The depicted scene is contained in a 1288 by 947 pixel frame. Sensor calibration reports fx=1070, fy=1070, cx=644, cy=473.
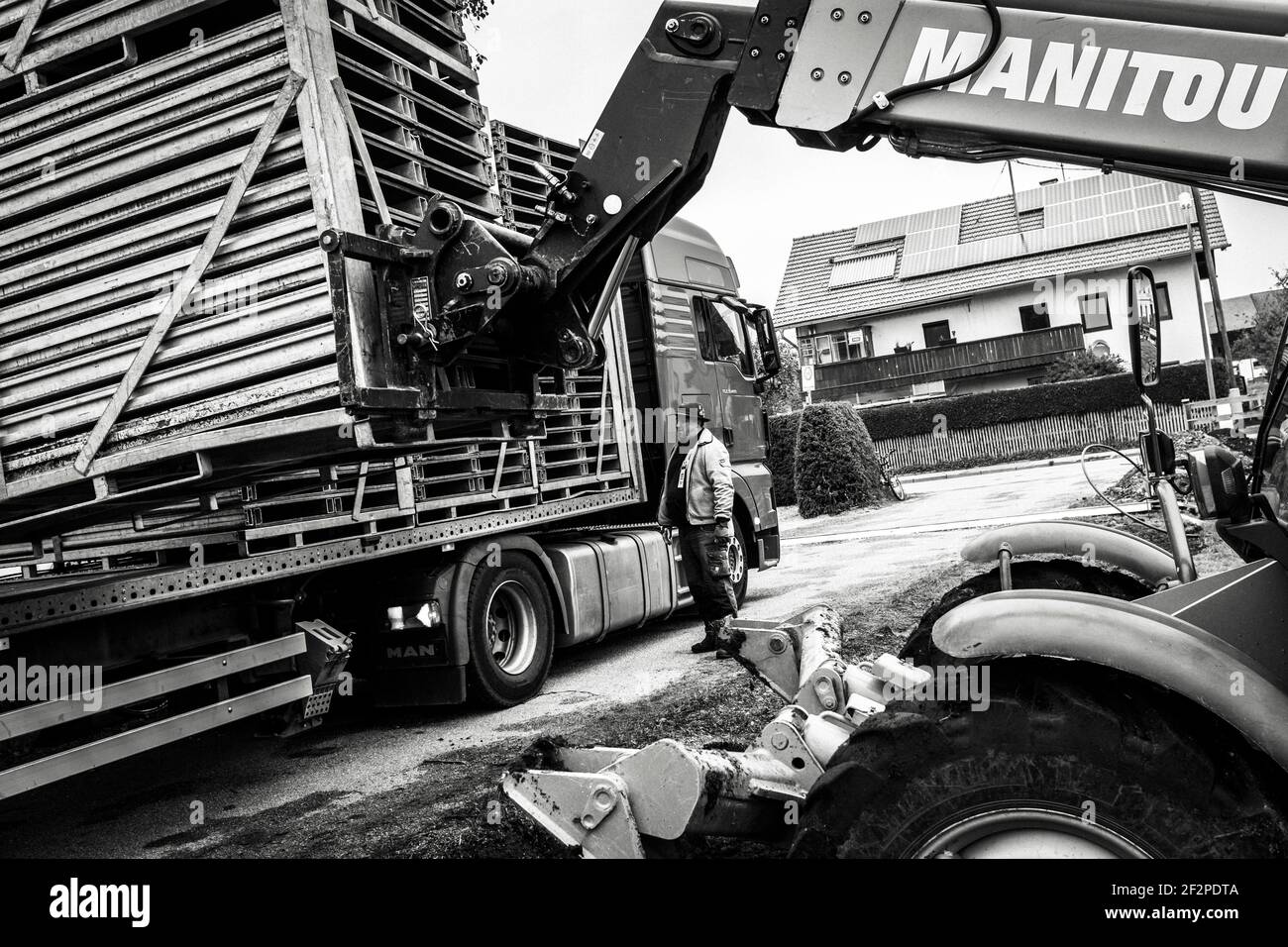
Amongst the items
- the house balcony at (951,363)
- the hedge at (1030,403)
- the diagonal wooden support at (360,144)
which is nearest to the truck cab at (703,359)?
the diagonal wooden support at (360,144)

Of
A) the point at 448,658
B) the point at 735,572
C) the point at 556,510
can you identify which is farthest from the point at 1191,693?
the point at 735,572

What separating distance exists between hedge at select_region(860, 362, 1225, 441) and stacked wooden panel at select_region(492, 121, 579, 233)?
24271 mm

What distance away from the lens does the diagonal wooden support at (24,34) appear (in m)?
4.70

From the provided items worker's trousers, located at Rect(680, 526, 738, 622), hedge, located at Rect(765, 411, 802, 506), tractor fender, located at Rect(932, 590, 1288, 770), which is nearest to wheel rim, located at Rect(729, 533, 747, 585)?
worker's trousers, located at Rect(680, 526, 738, 622)

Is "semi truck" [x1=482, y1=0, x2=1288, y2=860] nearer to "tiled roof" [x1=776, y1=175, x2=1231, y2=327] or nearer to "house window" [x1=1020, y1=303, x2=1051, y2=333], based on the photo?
"tiled roof" [x1=776, y1=175, x2=1231, y2=327]

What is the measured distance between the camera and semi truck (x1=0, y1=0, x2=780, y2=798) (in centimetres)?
378

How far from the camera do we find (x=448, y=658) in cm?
669

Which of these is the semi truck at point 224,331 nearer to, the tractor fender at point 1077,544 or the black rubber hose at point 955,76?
the black rubber hose at point 955,76

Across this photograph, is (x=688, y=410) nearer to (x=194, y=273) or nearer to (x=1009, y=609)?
(x=194, y=273)

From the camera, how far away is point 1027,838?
7.52ft

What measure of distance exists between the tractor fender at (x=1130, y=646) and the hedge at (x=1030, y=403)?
29.1 m

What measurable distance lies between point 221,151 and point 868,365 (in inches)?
1457
